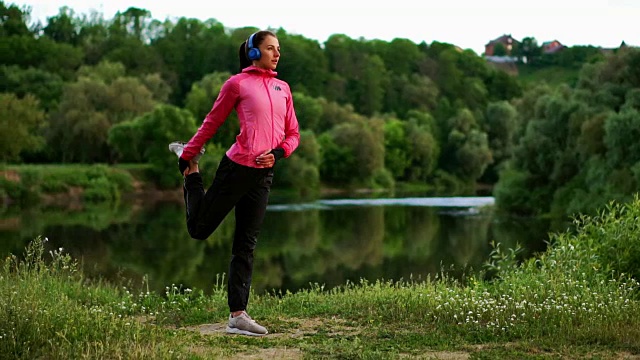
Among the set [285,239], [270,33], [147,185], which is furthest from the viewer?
[147,185]

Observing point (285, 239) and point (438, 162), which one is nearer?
point (285, 239)

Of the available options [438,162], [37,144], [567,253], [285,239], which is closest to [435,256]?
[285,239]

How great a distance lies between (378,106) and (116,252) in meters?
84.3

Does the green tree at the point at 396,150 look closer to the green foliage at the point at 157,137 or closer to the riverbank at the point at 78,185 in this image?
the riverbank at the point at 78,185

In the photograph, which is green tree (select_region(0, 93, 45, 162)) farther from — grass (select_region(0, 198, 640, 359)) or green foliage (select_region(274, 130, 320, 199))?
grass (select_region(0, 198, 640, 359))

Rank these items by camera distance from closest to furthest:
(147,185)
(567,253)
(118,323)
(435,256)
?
1. (118,323)
2. (567,253)
3. (435,256)
4. (147,185)

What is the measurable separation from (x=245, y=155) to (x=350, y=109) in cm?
8176

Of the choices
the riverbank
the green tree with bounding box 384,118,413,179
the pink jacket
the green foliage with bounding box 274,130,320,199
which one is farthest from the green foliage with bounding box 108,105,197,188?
the pink jacket

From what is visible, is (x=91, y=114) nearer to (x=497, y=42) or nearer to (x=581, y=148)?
(x=581, y=148)

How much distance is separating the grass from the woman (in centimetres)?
63

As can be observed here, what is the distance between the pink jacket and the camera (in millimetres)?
6773

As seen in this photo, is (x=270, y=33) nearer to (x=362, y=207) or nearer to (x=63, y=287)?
(x=63, y=287)

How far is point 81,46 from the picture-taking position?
96000 mm

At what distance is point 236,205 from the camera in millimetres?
7047
